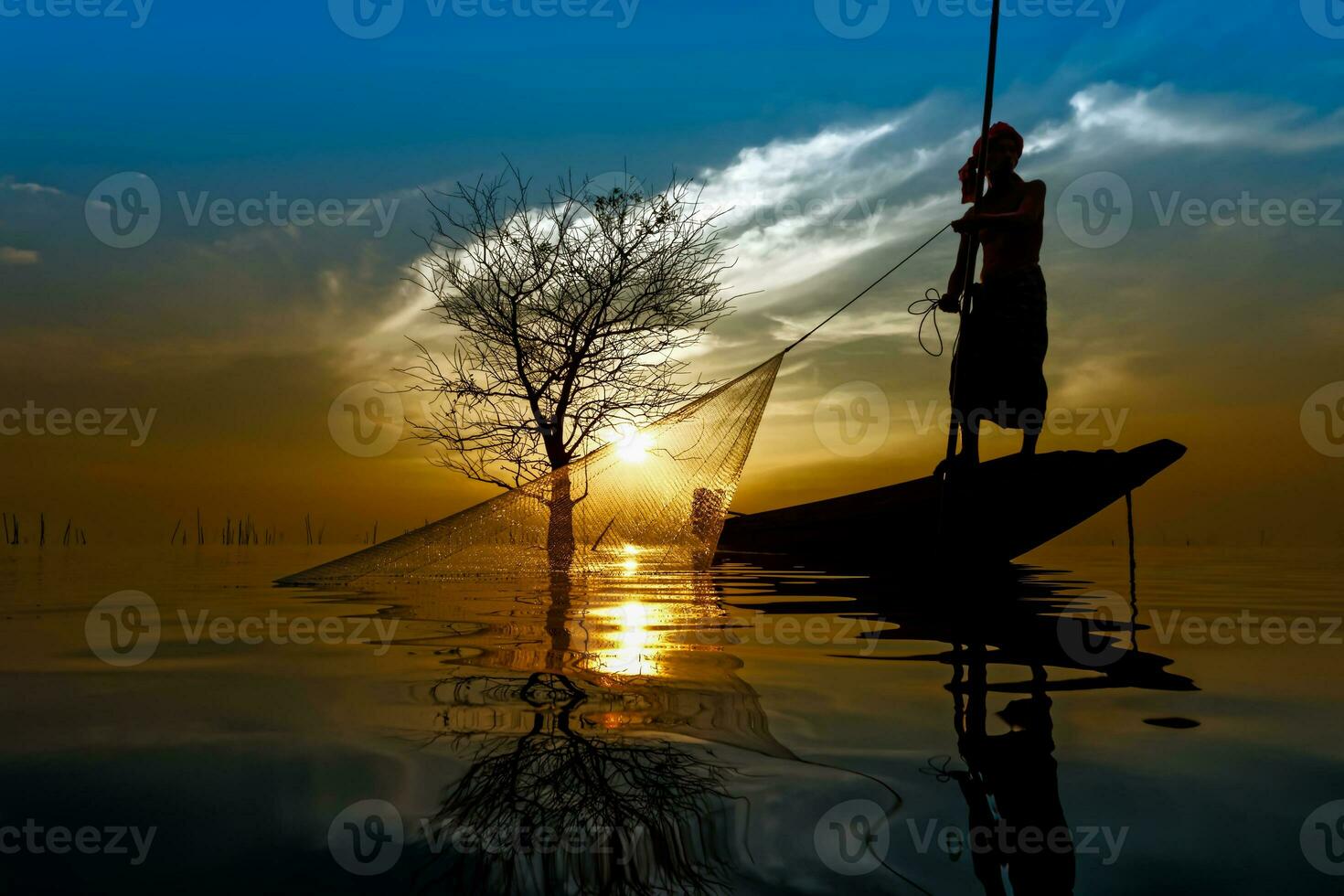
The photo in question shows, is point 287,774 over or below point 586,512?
below

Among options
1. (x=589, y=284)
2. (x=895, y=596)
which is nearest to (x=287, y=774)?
(x=895, y=596)

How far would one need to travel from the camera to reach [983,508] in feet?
24.2

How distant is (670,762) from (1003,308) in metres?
5.45

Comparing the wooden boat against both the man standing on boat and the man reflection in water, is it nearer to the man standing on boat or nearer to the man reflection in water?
the man standing on boat

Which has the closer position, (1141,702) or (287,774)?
(287,774)

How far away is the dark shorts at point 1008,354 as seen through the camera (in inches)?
255

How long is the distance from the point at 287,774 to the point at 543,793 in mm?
623

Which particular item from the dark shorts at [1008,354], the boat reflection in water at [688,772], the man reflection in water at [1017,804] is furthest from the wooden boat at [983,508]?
the man reflection in water at [1017,804]

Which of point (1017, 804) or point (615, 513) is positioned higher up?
point (615, 513)

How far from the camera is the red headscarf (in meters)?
6.42

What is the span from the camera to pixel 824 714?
2.49m

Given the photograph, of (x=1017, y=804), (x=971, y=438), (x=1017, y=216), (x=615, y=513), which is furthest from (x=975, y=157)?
(x=1017, y=804)

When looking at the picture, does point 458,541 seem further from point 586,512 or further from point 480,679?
point 480,679

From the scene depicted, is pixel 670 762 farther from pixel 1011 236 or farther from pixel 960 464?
pixel 1011 236
